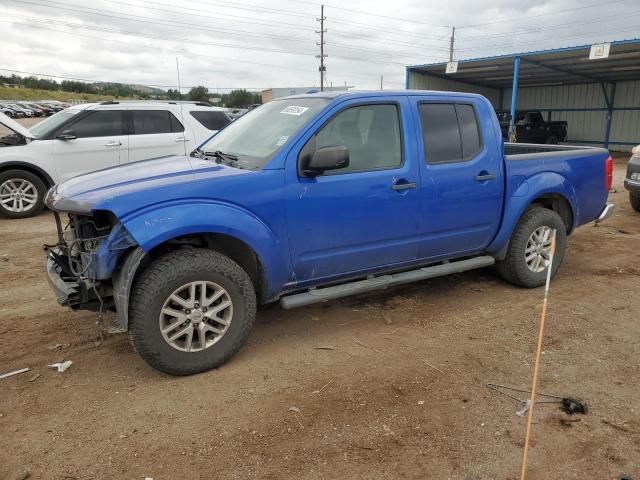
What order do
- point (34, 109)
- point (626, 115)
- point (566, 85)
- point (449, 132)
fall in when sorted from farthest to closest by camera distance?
point (34, 109) < point (566, 85) < point (626, 115) < point (449, 132)

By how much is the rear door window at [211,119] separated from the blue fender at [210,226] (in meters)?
6.51

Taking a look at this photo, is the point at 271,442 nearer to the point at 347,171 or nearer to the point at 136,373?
the point at 136,373

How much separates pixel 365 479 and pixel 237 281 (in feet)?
5.01

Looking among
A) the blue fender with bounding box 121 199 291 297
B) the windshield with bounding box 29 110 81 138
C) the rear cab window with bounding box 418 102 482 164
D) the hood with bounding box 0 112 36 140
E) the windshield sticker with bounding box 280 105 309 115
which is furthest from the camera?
the windshield with bounding box 29 110 81 138

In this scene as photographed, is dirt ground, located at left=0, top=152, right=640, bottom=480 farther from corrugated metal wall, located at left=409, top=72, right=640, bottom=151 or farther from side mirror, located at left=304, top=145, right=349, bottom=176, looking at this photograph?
corrugated metal wall, located at left=409, top=72, right=640, bottom=151

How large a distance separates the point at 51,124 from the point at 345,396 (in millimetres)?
7852

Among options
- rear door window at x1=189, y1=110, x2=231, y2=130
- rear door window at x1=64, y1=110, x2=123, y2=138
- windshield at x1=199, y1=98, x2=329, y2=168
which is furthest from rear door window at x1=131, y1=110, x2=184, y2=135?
windshield at x1=199, y1=98, x2=329, y2=168

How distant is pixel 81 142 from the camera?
8.48 metres

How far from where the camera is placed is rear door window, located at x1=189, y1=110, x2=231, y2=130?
955 centimetres

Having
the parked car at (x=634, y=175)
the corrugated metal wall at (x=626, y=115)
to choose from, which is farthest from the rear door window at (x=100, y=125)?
the corrugated metal wall at (x=626, y=115)

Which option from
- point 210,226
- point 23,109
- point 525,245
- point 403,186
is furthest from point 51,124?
point 23,109

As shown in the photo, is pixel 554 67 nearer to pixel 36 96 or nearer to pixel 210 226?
pixel 210 226

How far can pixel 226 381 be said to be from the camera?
11.0 feet

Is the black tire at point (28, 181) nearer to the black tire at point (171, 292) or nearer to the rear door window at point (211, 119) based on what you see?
the rear door window at point (211, 119)
